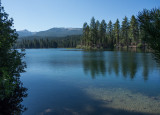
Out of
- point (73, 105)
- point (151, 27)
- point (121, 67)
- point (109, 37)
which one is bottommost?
point (73, 105)

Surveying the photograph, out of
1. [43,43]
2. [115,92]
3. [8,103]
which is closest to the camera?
[8,103]

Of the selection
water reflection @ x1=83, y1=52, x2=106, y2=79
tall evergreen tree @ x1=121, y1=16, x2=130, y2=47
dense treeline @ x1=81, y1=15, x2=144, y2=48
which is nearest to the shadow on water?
water reflection @ x1=83, y1=52, x2=106, y2=79

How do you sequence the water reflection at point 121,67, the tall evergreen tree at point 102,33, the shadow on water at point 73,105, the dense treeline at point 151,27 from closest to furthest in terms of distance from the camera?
the dense treeline at point 151,27
the shadow on water at point 73,105
the water reflection at point 121,67
the tall evergreen tree at point 102,33

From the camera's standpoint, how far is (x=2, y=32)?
789 cm

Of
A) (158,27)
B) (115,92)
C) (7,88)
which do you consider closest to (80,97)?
(115,92)

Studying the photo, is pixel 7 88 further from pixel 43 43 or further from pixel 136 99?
pixel 43 43

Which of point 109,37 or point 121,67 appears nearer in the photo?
point 121,67

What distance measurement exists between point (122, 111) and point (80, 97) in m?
3.33

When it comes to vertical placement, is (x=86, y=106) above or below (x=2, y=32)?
below

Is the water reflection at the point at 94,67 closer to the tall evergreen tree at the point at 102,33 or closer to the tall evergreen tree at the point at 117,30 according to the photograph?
the tall evergreen tree at the point at 102,33

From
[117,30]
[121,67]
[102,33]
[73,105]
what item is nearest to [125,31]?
[117,30]

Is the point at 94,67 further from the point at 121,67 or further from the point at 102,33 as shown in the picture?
the point at 102,33

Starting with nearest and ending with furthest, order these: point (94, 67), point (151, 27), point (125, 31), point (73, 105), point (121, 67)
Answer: point (151, 27) → point (73, 105) → point (121, 67) → point (94, 67) → point (125, 31)

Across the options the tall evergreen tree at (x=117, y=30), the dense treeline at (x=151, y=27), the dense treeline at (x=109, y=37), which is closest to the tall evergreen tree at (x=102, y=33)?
the dense treeline at (x=109, y=37)
